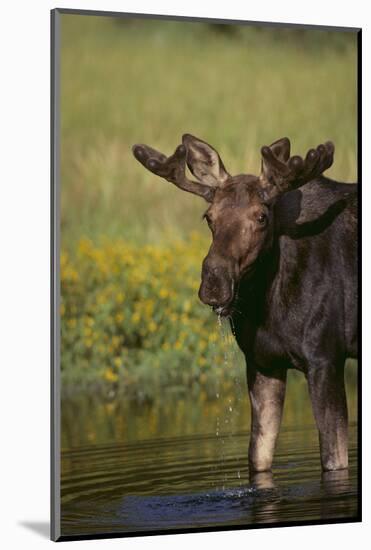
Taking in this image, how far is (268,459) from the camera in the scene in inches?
399

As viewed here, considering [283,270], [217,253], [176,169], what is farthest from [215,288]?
[176,169]

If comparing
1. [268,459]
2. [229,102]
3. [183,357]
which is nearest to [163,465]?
[268,459]

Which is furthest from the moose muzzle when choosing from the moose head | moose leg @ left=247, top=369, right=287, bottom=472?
moose leg @ left=247, top=369, right=287, bottom=472

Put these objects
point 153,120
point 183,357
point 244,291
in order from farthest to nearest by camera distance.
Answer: point 183,357
point 153,120
point 244,291

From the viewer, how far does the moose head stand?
938 centimetres

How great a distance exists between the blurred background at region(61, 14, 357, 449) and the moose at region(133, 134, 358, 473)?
9.4 inches

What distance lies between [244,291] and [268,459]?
100 cm

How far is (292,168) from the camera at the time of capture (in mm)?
9641

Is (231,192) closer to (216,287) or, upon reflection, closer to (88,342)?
(216,287)

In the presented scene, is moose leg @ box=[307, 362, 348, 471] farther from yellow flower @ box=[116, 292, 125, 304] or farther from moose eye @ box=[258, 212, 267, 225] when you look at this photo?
yellow flower @ box=[116, 292, 125, 304]

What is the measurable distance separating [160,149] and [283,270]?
3.33 ft

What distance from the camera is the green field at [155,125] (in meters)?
10.0

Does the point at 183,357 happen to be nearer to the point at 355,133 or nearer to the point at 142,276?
the point at 142,276

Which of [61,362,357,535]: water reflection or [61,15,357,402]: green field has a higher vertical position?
[61,15,357,402]: green field
